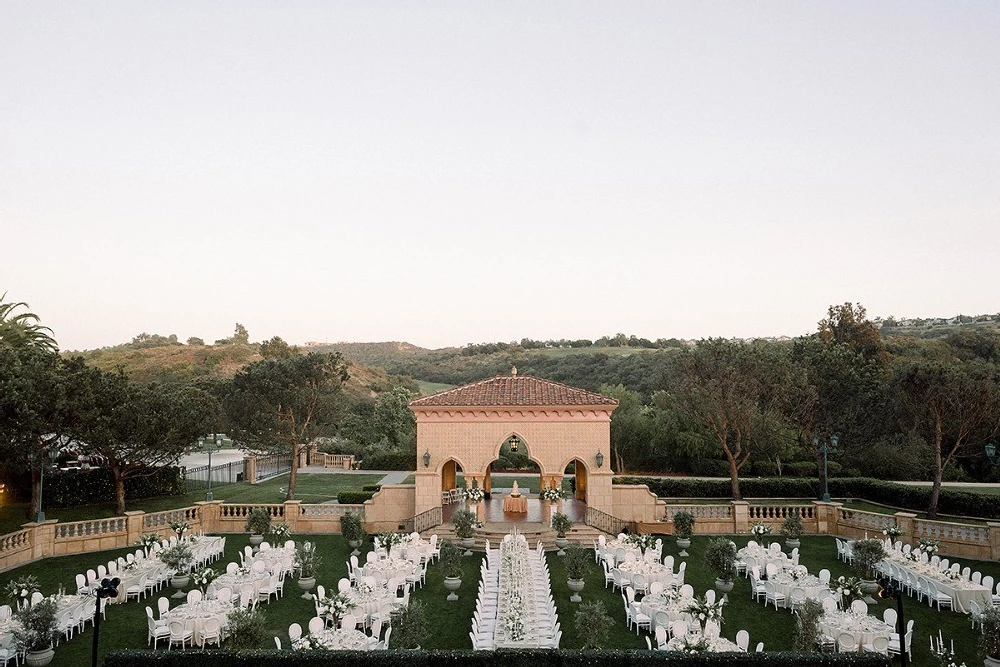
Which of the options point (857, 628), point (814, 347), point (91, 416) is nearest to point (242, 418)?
point (91, 416)

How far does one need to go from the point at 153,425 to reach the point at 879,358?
1851 inches

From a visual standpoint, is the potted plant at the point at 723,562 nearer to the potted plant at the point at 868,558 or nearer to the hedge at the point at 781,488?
the potted plant at the point at 868,558

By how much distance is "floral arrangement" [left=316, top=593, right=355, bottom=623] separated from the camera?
13.2m

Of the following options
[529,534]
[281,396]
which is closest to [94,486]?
[281,396]

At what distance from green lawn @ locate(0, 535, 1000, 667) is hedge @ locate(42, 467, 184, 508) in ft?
26.8

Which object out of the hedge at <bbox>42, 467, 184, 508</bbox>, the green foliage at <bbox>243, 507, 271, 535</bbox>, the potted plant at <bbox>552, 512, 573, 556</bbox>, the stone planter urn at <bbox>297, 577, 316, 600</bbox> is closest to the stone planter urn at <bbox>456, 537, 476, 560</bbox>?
the potted plant at <bbox>552, 512, 573, 556</bbox>

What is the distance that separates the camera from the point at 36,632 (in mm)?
12750

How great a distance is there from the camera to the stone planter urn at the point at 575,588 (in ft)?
57.3

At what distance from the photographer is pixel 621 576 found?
57.9 feet

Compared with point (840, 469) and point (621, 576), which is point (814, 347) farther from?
point (621, 576)

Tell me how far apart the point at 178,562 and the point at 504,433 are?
12339mm

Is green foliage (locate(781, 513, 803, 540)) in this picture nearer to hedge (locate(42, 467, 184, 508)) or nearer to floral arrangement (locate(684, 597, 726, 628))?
floral arrangement (locate(684, 597, 726, 628))

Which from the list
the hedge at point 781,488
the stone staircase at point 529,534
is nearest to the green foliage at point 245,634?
the stone staircase at point 529,534

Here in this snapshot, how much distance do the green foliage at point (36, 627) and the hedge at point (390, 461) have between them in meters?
33.5
